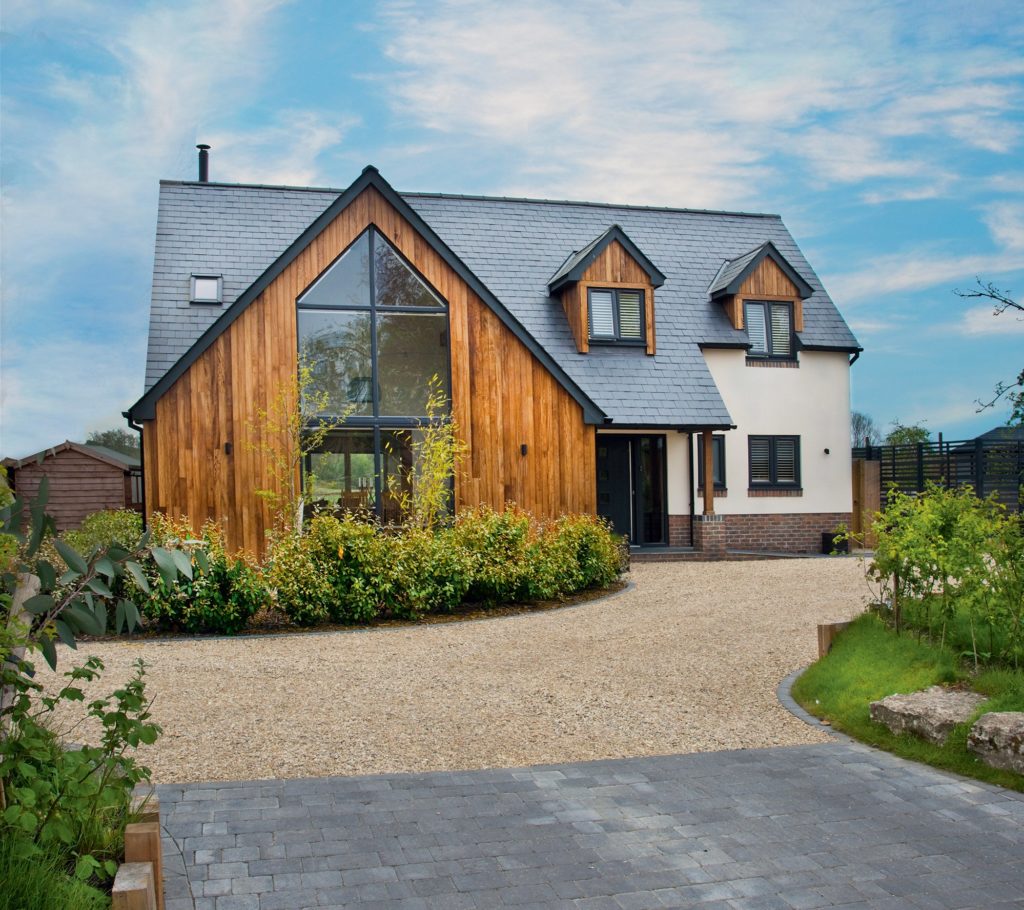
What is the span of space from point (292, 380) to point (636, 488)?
842 cm

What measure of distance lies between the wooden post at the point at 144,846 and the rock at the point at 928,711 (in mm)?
4683

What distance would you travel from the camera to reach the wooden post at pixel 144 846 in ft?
11.6

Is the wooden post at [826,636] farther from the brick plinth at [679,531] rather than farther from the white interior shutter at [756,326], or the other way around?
the white interior shutter at [756,326]

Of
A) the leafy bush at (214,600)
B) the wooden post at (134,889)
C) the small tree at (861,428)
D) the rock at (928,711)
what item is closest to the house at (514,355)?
the leafy bush at (214,600)

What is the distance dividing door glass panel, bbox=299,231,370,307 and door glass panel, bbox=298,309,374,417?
0.19 meters

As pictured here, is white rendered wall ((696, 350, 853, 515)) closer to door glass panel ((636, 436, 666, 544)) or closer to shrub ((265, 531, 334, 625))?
door glass panel ((636, 436, 666, 544))

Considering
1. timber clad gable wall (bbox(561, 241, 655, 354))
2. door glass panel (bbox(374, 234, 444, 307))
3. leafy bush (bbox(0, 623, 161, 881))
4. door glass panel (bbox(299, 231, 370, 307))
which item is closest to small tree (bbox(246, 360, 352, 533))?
door glass panel (bbox(299, 231, 370, 307))

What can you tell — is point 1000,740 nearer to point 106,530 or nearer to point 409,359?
point 409,359

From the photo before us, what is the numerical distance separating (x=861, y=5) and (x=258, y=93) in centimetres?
679

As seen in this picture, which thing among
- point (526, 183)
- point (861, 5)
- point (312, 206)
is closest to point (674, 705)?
point (861, 5)

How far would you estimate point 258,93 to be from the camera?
943 centimetres

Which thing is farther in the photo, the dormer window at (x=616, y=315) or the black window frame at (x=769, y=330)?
the black window frame at (x=769, y=330)

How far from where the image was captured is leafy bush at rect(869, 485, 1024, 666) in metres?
7.19

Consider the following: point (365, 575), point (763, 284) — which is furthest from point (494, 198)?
point (365, 575)
